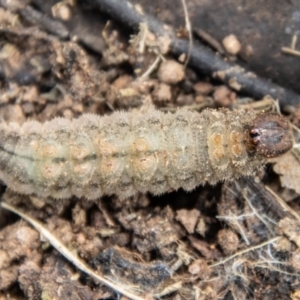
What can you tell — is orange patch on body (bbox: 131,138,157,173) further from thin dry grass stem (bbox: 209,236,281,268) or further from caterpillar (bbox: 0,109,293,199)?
thin dry grass stem (bbox: 209,236,281,268)

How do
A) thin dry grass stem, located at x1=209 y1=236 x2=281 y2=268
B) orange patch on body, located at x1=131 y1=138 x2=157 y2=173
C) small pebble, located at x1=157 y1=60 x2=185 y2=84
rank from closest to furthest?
orange patch on body, located at x1=131 y1=138 x2=157 y2=173 → thin dry grass stem, located at x1=209 y1=236 x2=281 y2=268 → small pebble, located at x1=157 y1=60 x2=185 y2=84

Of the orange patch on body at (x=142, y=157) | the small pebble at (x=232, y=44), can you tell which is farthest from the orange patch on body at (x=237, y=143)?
the small pebble at (x=232, y=44)

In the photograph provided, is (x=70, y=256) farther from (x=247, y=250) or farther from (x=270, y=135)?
(x=270, y=135)

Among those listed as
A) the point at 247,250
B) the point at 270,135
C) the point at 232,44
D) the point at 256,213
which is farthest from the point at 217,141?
the point at 232,44

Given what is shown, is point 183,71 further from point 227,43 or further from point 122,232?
point 122,232

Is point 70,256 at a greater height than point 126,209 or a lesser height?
lesser

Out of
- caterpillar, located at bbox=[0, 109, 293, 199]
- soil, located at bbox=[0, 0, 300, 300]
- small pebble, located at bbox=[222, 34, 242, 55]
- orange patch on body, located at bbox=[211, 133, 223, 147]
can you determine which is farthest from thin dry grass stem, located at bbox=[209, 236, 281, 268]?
small pebble, located at bbox=[222, 34, 242, 55]
